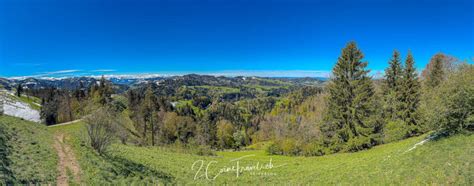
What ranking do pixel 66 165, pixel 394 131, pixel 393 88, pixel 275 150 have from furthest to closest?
1. pixel 275 150
2. pixel 393 88
3. pixel 394 131
4. pixel 66 165

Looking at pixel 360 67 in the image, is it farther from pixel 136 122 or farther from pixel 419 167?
pixel 136 122

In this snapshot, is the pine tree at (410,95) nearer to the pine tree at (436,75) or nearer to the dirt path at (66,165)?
the pine tree at (436,75)

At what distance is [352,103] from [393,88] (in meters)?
8.78

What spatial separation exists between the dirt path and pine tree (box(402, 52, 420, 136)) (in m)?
32.6

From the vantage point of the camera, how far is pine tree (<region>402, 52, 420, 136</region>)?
89.7 ft

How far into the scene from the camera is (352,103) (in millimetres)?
25688

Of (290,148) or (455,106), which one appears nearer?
(455,106)

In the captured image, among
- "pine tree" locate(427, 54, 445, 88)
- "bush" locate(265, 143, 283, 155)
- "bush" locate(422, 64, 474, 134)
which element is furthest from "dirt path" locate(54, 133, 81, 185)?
"pine tree" locate(427, 54, 445, 88)

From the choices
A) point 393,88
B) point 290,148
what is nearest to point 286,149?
point 290,148

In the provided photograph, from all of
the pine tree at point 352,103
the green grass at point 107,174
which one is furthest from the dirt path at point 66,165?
the pine tree at point 352,103

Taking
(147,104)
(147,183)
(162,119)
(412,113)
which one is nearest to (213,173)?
(147,183)

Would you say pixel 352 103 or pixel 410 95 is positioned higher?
pixel 410 95

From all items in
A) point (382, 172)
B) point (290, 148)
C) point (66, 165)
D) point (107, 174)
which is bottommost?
point (290, 148)

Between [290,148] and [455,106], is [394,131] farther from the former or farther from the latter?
[290,148]
